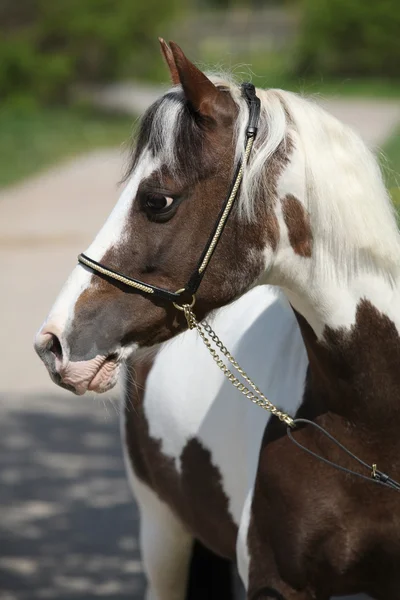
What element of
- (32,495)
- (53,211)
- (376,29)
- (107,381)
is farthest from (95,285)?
(376,29)

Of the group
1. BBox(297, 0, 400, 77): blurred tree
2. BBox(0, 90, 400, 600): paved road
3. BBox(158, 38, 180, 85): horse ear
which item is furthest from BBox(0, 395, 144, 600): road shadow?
BBox(297, 0, 400, 77): blurred tree

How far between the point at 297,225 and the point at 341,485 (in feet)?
2.14

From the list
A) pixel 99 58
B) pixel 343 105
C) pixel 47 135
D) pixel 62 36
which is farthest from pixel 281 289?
pixel 343 105

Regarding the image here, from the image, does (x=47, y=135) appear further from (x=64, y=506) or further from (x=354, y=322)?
(x=354, y=322)

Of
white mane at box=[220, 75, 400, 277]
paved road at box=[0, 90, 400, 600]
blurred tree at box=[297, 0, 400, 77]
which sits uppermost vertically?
white mane at box=[220, 75, 400, 277]

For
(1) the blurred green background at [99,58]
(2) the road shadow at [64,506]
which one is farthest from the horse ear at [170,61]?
(1) the blurred green background at [99,58]

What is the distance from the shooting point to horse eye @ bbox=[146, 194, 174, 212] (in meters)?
2.32

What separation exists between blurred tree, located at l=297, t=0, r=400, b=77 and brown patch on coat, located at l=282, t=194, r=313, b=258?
3031 centimetres

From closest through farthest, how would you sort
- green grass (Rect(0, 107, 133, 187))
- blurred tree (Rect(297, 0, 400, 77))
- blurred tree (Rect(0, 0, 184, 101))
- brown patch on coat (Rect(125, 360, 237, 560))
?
brown patch on coat (Rect(125, 360, 237, 560)) → green grass (Rect(0, 107, 133, 187)) → blurred tree (Rect(0, 0, 184, 101)) → blurred tree (Rect(297, 0, 400, 77))

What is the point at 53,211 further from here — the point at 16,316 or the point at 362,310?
the point at 362,310

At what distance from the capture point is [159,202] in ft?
7.60

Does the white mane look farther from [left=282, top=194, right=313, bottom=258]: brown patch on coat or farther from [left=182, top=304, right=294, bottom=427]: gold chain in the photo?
[left=182, top=304, right=294, bottom=427]: gold chain

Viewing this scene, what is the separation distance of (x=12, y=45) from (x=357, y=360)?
20299 millimetres

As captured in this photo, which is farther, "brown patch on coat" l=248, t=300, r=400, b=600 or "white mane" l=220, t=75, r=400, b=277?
"brown patch on coat" l=248, t=300, r=400, b=600
